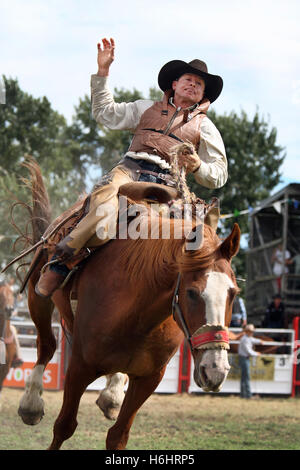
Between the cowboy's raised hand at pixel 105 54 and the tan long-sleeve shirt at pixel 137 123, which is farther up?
the cowboy's raised hand at pixel 105 54

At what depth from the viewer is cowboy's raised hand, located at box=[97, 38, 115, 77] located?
16.5 feet

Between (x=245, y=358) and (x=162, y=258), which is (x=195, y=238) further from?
(x=245, y=358)

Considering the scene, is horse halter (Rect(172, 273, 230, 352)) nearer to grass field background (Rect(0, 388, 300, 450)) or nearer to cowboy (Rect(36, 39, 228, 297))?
cowboy (Rect(36, 39, 228, 297))

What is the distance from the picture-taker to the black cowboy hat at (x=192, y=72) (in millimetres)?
4969

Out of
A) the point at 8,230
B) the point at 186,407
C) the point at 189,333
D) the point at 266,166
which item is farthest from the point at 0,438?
the point at 266,166

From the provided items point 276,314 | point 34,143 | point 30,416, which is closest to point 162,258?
point 30,416

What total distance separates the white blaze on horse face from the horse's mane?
140 mm

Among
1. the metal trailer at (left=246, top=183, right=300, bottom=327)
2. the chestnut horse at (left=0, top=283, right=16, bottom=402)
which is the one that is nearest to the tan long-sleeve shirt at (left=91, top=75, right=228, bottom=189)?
the chestnut horse at (left=0, top=283, right=16, bottom=402)

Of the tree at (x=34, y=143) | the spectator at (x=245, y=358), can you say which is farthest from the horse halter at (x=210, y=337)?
the tree at (x=34, y=143)

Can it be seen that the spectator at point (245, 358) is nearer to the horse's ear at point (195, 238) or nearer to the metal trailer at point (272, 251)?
the metal trailer at point (272, 251)

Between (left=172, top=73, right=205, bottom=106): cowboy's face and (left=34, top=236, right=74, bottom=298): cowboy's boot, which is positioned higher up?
(left=172, top=73, right=205, bottom=106): cowboy's face

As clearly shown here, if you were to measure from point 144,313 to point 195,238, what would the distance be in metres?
0.66

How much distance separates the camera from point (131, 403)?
4.89 meters

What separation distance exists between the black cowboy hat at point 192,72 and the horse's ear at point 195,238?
5.05 ft
